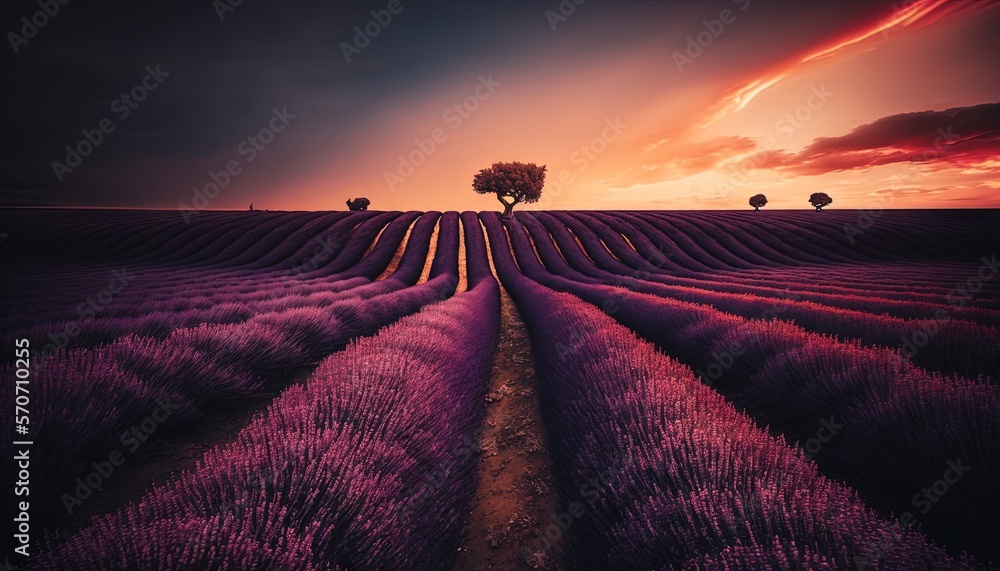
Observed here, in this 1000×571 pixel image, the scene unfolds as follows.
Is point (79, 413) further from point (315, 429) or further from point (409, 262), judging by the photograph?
point (409, 262)

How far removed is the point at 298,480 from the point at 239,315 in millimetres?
4468

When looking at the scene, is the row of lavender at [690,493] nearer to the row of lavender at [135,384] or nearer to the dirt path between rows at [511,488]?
the dirt path between rows at [511,488]

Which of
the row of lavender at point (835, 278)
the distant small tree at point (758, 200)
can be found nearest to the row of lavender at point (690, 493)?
the row of lavender at point (835, 278)

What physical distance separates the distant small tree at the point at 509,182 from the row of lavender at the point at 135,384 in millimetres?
23303

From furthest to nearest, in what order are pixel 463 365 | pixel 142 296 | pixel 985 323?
1. pixel 142 296
2. pixel 985 323
3. pixel 463 365

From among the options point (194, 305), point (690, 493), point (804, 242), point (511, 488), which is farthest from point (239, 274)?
point (804, 242)

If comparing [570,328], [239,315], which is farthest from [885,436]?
[239,315]

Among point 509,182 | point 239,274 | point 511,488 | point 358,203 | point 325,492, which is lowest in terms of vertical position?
point 511,488

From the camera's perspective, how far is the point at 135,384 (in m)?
2.09

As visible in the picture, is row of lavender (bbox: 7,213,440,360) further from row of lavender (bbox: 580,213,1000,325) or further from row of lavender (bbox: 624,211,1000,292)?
row of lavender (bbox: 624,211,1000,292)

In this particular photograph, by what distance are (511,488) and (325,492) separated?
134 centimetres

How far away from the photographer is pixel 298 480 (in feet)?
4.13

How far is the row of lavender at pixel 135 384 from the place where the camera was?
160cm

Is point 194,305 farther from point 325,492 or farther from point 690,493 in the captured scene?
point 690,493
